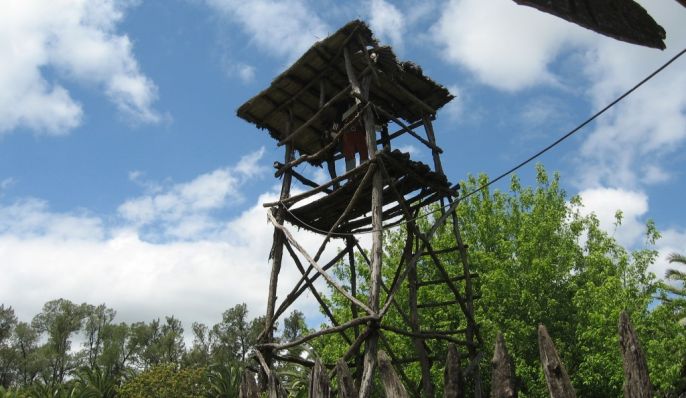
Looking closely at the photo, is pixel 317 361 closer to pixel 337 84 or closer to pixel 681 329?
pixel 337 84

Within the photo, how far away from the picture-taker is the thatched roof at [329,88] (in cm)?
1023

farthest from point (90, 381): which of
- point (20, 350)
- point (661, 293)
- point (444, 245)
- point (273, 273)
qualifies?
point (661, 293)

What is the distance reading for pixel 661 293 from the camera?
18312mm

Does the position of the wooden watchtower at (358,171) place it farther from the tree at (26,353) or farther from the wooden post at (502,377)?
the tree at (26,353)

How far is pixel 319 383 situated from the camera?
15.9ft

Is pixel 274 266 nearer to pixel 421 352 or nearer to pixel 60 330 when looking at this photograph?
pixel 421 352

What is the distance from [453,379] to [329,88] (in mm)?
8125

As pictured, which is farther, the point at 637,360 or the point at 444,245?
the point at 444,245

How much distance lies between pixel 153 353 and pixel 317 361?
46.1 metres

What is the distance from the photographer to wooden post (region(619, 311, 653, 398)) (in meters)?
3.24

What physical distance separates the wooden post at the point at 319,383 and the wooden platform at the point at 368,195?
4525 millimetres

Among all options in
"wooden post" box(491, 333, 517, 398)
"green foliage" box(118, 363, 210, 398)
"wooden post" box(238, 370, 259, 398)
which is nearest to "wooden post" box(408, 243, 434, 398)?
"wooden post" box(238, 370, 259, 398)

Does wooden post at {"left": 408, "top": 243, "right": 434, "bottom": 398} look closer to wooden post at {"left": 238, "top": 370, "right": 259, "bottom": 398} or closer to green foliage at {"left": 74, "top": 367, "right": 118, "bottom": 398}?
wooden post at {"left": 238, "top": 370, "right": 259, "bottom": 398}

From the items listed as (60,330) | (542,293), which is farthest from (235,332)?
(542,293)
